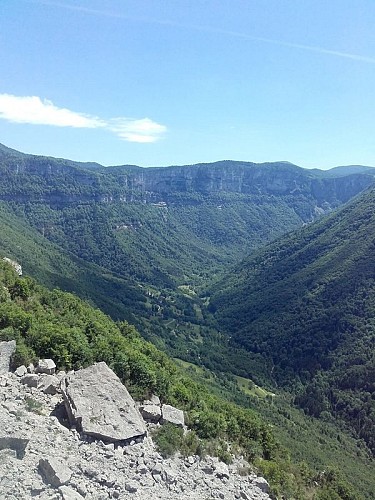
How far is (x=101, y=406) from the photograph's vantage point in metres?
22.2

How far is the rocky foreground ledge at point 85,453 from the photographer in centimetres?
1692

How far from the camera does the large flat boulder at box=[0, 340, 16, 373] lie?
2373cm

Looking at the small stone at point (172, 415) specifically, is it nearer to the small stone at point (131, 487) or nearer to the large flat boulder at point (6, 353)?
the small stone at point (131, 487)

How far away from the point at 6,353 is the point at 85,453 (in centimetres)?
842

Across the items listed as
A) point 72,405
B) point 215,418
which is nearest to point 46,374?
point 72,405

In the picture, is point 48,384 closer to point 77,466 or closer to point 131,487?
point 77,466

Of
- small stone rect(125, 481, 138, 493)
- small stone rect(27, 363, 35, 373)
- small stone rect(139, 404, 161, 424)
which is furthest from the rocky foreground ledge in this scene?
small stone rect(139, 404, 161, 424)

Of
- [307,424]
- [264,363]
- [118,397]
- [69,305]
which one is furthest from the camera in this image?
[264,363]

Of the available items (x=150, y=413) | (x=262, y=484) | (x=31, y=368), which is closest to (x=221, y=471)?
(x=262, y=484)

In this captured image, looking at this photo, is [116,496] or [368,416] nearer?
[116,496]

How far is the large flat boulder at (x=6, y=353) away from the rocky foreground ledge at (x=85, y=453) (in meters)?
0.05

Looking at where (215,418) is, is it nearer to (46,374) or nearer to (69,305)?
(46,374)

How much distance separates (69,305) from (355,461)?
75.4 metres

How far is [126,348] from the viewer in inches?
1264
